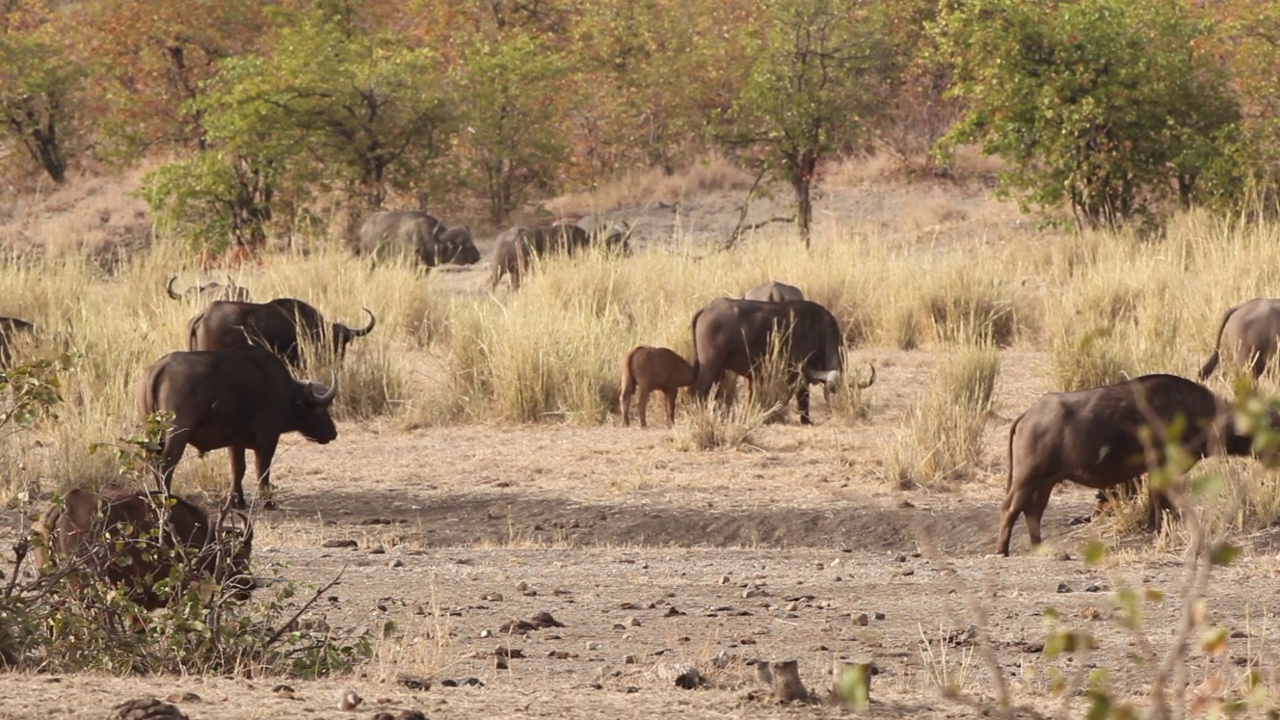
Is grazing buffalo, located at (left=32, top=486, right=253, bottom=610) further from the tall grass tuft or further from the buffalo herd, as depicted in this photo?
the tall grass tuft

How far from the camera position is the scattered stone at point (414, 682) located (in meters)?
5.00

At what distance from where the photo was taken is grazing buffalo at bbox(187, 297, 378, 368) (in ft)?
41.9

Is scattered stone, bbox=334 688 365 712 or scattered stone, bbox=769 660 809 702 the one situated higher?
scattered stone, bbox=334 688 365 712

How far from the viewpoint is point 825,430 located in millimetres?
12617

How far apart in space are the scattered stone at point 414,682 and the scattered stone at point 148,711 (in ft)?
2.87

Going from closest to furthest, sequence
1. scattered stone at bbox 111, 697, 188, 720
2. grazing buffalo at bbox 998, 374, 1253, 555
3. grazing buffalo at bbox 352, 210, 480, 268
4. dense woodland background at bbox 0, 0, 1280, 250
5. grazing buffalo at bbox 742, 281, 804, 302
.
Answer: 1. scattered stone at bbox 111, 697, 188, 720
2. grazing buffalo at bbox 998, 374, 1253, 555
3. grazing buffalo at bbox 742, 281, 804, 302
4. dense woodland background at bbox 0, 0, 1280, 250
5. grazing buffalo at bbox 352, 210, 480, 268

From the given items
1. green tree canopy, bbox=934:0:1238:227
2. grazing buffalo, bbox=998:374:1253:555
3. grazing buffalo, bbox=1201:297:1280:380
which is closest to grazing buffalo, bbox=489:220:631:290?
green tree canopy, bbox=934:0:1238:227

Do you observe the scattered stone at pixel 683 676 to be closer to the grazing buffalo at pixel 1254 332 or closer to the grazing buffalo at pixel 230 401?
the grazing buffalo at pixel 230 401

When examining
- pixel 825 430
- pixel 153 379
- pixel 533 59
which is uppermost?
pixel 533 59

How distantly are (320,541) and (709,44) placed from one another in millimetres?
25744

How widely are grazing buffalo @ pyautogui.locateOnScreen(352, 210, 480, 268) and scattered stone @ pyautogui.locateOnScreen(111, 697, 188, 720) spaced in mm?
18405

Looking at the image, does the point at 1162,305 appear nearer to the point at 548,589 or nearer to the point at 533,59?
the point at 548,589

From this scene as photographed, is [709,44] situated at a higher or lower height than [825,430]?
higher

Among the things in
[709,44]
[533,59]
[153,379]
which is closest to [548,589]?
[153,379]
